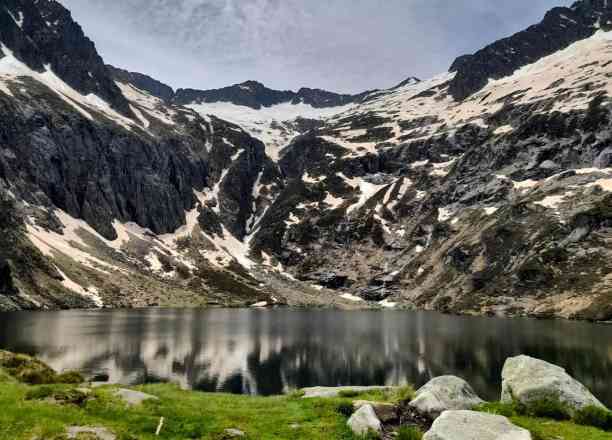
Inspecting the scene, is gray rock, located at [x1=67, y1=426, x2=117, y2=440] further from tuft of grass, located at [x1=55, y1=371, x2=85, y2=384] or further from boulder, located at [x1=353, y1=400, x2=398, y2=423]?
tuft of grass, located at [x1=55, y1=371, x2=85, y2=384]

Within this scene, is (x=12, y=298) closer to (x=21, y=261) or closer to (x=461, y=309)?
(x=21, y=261)

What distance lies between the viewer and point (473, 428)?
16.9 m

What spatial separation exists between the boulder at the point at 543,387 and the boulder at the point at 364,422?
7.16m

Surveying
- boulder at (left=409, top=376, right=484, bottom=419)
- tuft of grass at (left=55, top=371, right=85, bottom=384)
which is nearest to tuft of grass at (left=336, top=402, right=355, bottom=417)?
boulder at (left=409, top=376, right=484, bottom=419)

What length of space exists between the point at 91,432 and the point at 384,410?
1251cm

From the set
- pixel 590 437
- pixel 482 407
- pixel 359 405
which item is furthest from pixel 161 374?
pixel 590 437

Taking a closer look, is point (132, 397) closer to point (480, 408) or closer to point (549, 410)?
point (480, 408)

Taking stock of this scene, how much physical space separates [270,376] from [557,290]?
121m

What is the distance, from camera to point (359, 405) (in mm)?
22594

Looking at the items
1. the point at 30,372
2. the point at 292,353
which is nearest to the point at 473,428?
the point at 30,372

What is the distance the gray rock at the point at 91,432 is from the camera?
15.0m

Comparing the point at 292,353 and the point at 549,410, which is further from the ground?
the point at 549,410

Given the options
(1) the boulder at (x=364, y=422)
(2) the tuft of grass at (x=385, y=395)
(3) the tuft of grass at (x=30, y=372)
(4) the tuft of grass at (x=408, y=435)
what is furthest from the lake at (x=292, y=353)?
(4) the tuft of grass at (x=408, y=435)

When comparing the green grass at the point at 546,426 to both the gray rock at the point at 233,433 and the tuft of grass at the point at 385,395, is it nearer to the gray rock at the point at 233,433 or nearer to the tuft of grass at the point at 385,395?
the tuft of grass at the point at 385,395
